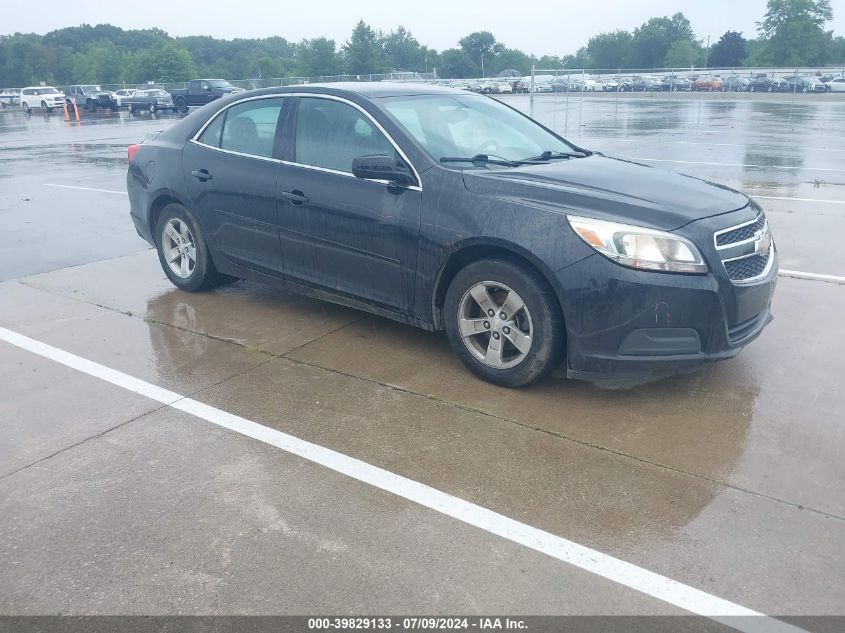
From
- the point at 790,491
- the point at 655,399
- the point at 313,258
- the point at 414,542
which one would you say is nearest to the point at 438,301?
the point at 313,258

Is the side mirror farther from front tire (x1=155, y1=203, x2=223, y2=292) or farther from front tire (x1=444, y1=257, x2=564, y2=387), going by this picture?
front tire (x1=155, y1=203, x2=223, y2=292)

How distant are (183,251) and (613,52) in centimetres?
11468

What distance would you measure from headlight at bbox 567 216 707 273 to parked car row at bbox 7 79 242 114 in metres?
32.9

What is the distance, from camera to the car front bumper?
3871mm

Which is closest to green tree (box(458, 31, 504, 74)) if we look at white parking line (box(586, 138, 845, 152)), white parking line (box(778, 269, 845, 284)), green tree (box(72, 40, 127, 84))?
green tree (box(72, 40, 127, 84))

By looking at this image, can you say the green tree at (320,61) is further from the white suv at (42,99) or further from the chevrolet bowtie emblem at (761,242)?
the chevrolet bowtie emblem at (761,242)

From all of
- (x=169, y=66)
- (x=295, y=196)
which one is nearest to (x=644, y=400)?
(x=295, y=196)

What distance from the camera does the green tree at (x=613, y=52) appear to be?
108438 mm

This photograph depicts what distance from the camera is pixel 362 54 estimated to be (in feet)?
270

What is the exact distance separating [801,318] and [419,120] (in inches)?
125

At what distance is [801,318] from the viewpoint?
217 inches

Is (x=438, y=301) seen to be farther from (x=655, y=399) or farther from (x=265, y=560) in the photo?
(x=265, y=560)

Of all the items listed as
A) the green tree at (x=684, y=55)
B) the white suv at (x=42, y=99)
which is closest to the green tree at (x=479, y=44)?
the green tree at (x=684, y=55)

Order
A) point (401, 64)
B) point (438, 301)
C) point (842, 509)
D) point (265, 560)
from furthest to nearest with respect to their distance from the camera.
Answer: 1. point (401, 64)
2. point (438, 301)
3. point (842, 509)
4. point (265, 560)
